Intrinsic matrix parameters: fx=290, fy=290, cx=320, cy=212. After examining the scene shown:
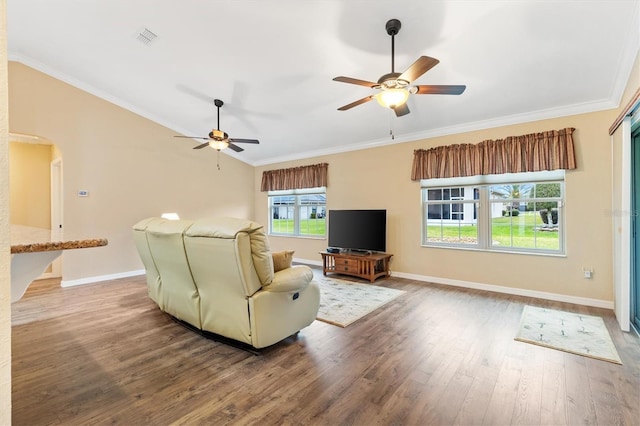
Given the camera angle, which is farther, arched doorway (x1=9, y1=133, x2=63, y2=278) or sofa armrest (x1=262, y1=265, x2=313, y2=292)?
arched doorway (x1=9, y1=133, x2=63, y2=278)

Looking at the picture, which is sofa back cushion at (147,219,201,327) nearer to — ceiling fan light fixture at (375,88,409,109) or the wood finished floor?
the wood finished floor

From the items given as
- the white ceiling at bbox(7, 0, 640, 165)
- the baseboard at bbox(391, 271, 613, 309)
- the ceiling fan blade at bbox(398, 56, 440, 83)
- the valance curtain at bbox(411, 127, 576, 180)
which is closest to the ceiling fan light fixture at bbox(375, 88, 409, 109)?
the ceiling fan blade at bbox(398, 56, 440, 83)

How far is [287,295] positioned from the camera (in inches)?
105

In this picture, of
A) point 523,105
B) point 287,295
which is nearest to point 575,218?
point 523,105

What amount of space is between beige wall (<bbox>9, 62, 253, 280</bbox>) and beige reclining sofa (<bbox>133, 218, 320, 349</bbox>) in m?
2.82

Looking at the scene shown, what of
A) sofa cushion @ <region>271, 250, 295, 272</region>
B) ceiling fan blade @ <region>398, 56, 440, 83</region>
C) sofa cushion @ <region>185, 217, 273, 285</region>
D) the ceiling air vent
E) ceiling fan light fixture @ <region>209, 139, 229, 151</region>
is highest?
the ceiling air vent

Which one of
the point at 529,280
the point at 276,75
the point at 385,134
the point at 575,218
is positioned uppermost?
the point at 276,75

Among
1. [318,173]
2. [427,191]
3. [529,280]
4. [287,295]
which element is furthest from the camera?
[318,173]

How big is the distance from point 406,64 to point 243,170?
17.8ft

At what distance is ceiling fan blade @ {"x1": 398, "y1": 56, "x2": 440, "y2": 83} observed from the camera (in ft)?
7.43

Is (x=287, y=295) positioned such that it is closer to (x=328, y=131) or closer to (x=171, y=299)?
(x=171, y=299)

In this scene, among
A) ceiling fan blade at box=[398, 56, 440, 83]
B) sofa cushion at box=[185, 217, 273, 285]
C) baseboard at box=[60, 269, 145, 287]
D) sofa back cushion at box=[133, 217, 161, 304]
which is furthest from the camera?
baseboard at box=[60, 269, 145, 287]

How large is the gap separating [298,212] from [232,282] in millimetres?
4937

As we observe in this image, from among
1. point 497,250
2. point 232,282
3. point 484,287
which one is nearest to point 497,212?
point 497,250
